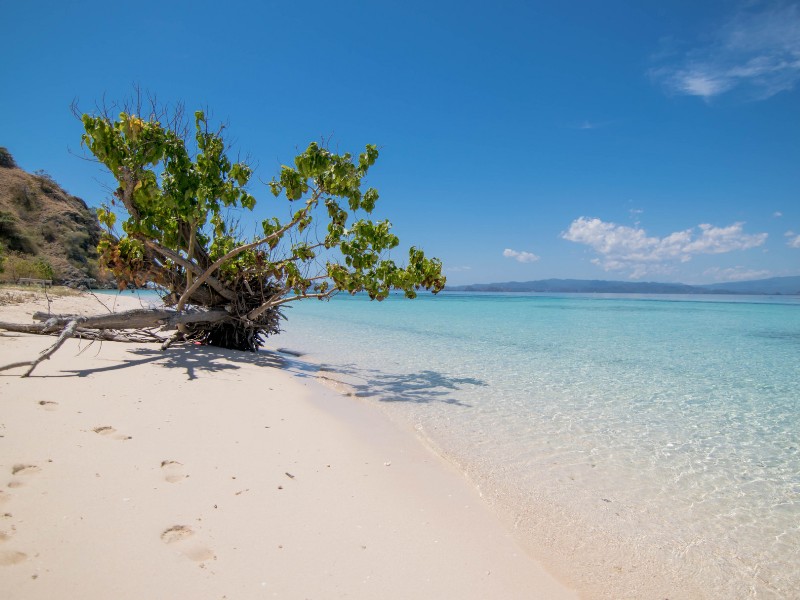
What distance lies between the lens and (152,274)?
404 inches

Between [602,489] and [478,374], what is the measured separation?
535 cm

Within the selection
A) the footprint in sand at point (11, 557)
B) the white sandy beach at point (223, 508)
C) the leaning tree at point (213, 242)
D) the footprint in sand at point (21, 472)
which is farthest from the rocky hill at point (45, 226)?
the footprint in sand at point (11, 557)

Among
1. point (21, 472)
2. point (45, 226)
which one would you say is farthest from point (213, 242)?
point (45, 226)

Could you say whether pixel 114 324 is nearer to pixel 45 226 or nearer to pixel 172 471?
pixel 172 471

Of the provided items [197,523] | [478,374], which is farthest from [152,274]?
[197,523]

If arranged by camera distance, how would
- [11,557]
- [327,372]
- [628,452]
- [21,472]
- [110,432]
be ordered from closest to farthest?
[11,557], [21,472], [110,432], [628,452], [327,372]

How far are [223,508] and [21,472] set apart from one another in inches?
63.2

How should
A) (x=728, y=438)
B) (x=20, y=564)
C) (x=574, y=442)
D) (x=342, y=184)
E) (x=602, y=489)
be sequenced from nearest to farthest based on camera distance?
1. (x=20, y=564)
2. (x=602, y=489)
3. (x=574, y=442)
4. (x=728, y=438)
5. (x=342, y=184)

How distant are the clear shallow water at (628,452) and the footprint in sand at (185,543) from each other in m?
2.36

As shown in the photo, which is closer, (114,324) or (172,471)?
(172,471)

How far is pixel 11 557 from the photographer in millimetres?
2164

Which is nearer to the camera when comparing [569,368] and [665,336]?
[569,368]

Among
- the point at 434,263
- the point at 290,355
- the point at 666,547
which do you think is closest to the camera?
the point at 666,547

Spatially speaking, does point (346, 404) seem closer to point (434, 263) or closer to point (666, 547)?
point (434, 263)
